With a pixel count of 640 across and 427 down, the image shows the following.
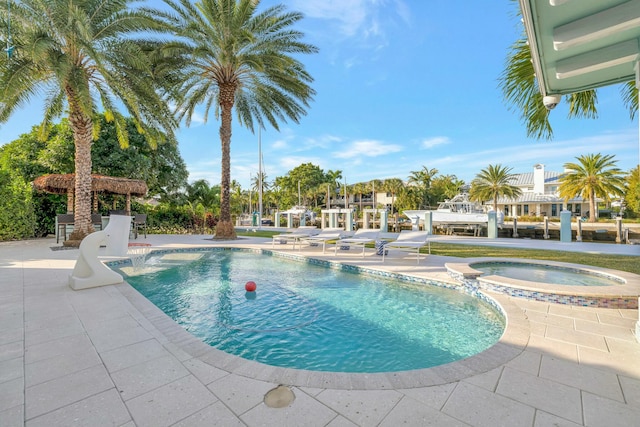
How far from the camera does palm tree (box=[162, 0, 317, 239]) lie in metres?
12.2

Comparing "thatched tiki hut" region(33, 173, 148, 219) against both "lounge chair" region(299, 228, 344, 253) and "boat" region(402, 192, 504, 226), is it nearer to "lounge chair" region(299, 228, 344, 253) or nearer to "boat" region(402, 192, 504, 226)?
"lounge chair" region(299, 228, 344, 253)

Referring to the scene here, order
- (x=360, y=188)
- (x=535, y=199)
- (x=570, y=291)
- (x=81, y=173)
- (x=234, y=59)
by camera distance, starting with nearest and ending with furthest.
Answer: (x=570, y=291) → (x=81, y=173) → (x=234, y=59) → (x=535, y=199) → (x=360, y=188)

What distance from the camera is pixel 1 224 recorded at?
538 inches

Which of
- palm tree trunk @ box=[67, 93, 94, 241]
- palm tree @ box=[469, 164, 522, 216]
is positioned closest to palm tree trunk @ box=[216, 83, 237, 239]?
palm tree trunk @ box=[67, 93, 94, 241]

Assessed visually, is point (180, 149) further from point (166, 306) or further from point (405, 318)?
point (405, 318)

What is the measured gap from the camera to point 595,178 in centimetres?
3216

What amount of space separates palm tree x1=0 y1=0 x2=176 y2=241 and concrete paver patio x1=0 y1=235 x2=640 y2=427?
9.00 metres

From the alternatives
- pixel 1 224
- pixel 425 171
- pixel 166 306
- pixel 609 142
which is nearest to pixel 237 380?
pixel 166 306

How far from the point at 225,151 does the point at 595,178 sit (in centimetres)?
3937

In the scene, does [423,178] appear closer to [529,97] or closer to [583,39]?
[529,97]

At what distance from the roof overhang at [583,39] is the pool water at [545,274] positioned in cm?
434

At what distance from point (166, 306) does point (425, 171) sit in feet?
178

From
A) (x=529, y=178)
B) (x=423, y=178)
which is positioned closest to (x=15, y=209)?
(x=423, y=178)

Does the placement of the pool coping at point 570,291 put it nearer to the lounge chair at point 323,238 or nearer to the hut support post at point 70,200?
the lounge chair at point 323,238
